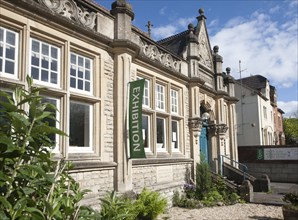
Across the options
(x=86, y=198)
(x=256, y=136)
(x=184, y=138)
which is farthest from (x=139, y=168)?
(x=256, y=136)

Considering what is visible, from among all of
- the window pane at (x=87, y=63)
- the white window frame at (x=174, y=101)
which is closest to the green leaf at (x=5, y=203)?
the window pane at (x=87, y=63)

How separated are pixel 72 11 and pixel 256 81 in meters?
27.5

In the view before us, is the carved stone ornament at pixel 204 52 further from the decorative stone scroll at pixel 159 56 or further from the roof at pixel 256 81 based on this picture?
the roof at pixel 256 81

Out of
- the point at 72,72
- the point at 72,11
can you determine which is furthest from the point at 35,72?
the point at 72,11

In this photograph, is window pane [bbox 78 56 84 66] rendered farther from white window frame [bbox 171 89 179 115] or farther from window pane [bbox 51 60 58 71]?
white window frame [bbox 171 89 179 115]

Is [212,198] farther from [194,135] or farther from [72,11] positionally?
[72,11]

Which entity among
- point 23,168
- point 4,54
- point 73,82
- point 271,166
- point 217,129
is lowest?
point 271,166

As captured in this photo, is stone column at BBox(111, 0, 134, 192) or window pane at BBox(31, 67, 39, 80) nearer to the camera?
window pane at BBox(31, 67, 39, 80)

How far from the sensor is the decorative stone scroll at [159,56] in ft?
32.4

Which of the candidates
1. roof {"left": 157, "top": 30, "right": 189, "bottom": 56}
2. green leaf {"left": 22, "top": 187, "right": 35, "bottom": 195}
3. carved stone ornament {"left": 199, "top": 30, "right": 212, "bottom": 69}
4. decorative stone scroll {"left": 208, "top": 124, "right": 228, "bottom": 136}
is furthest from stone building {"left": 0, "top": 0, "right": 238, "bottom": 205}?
green leaf {"left": 22, "top": 187, "right": 35, "bottom": 195}

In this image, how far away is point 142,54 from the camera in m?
9.42

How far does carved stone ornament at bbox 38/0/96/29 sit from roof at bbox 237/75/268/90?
25704 millimetres

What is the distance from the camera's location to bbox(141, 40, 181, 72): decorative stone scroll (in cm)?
987

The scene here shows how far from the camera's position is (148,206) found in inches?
302
